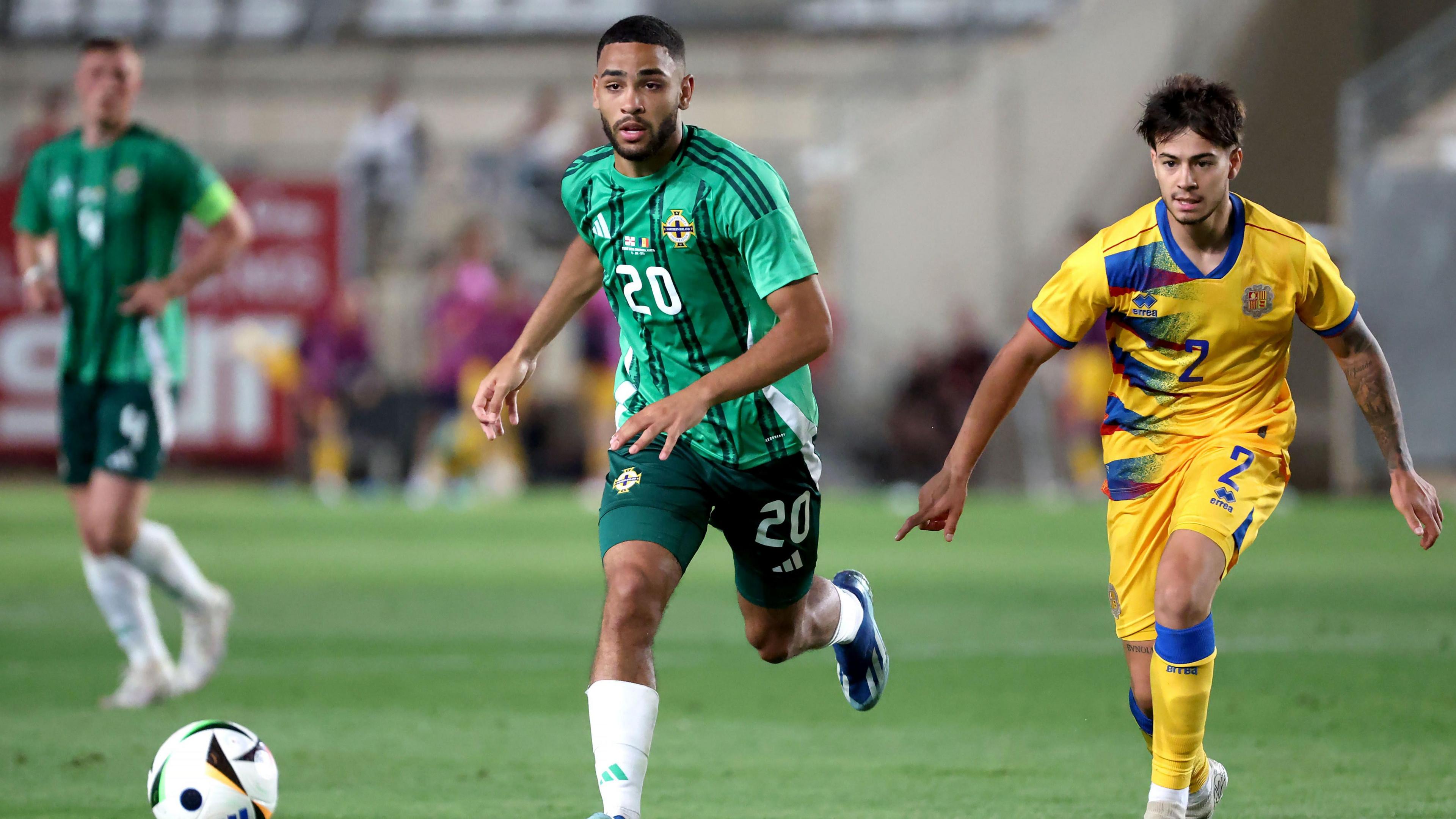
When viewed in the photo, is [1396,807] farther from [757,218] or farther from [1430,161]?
[1430,161]

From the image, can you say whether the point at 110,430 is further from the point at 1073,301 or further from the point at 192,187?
the point at 1073,301

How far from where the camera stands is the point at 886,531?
50.3ft

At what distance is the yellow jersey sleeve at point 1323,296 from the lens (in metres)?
4.73

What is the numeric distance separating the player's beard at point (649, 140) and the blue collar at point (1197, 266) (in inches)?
51.7

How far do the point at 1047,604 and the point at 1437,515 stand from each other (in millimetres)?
5464

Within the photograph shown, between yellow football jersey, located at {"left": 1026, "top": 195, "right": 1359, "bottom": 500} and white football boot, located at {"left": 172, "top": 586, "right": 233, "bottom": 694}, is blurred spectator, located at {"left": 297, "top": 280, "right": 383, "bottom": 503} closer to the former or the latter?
white football boot, located at {"left": 172, "top": 586, "right": 233, "bottom": 694}

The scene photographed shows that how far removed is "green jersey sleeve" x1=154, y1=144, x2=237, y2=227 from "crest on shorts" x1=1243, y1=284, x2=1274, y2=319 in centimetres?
459


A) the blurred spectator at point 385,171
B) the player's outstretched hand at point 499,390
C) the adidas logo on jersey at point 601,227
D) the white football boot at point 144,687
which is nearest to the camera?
the adidas logo on jersey at point 601,227

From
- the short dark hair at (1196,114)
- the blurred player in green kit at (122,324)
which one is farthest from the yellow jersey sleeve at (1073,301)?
the blurred player in green kit at (122,324)

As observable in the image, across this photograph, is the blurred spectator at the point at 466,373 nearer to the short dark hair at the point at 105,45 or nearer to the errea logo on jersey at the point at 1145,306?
the short dark hair at the point at 105,45

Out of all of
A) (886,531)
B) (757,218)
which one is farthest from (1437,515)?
(886,531)

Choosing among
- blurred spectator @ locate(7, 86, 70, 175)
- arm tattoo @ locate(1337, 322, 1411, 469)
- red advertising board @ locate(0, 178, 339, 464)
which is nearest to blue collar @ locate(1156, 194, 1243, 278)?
→ arm tattoo @ locate(1337, 322, 1411, 469)

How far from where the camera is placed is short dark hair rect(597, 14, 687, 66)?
4688 millimetres

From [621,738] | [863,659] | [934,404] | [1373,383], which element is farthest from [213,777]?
[934,404]
